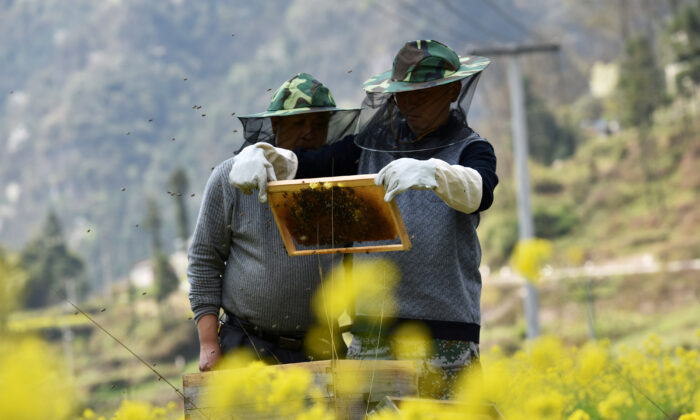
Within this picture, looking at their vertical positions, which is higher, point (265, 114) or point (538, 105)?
point (538, 105)

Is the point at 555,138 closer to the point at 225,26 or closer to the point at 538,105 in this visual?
the point at 538,105

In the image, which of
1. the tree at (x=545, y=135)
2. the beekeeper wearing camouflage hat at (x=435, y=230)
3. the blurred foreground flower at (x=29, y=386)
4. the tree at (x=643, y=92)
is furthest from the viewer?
the tree at (x=545, y=135)

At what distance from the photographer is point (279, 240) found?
333cm

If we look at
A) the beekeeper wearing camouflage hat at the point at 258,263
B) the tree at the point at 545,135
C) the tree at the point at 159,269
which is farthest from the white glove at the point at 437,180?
the tree at the point at 545,135

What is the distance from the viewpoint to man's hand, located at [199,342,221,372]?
3.33 meters

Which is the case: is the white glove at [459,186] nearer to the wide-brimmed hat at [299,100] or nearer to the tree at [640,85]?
the wide-brimmed hat at [299,100]

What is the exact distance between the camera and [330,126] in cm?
350

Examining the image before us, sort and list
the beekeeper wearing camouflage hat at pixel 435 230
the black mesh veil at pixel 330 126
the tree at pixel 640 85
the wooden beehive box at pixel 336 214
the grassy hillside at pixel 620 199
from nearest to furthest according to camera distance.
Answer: the wooden beehive box at pixel 336 214 → the beekeeper wearing camouflage hat at pixel 435 230 → the black mesh veil at pixel 330 126 → the grassy hillside at pixel 620 199 → the tree at pixel 640 85

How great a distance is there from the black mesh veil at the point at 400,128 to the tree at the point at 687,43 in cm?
3747

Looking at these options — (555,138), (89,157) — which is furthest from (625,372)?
(89,157)

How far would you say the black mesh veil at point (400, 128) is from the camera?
305 cm

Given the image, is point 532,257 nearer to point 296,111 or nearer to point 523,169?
point 523,169

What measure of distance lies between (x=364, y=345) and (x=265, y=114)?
1039mm

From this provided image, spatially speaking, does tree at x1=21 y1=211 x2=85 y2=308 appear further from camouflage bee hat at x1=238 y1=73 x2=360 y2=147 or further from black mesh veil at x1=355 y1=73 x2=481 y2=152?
black mesh veil at x1=355 y1=73 x2=481 y2=152
